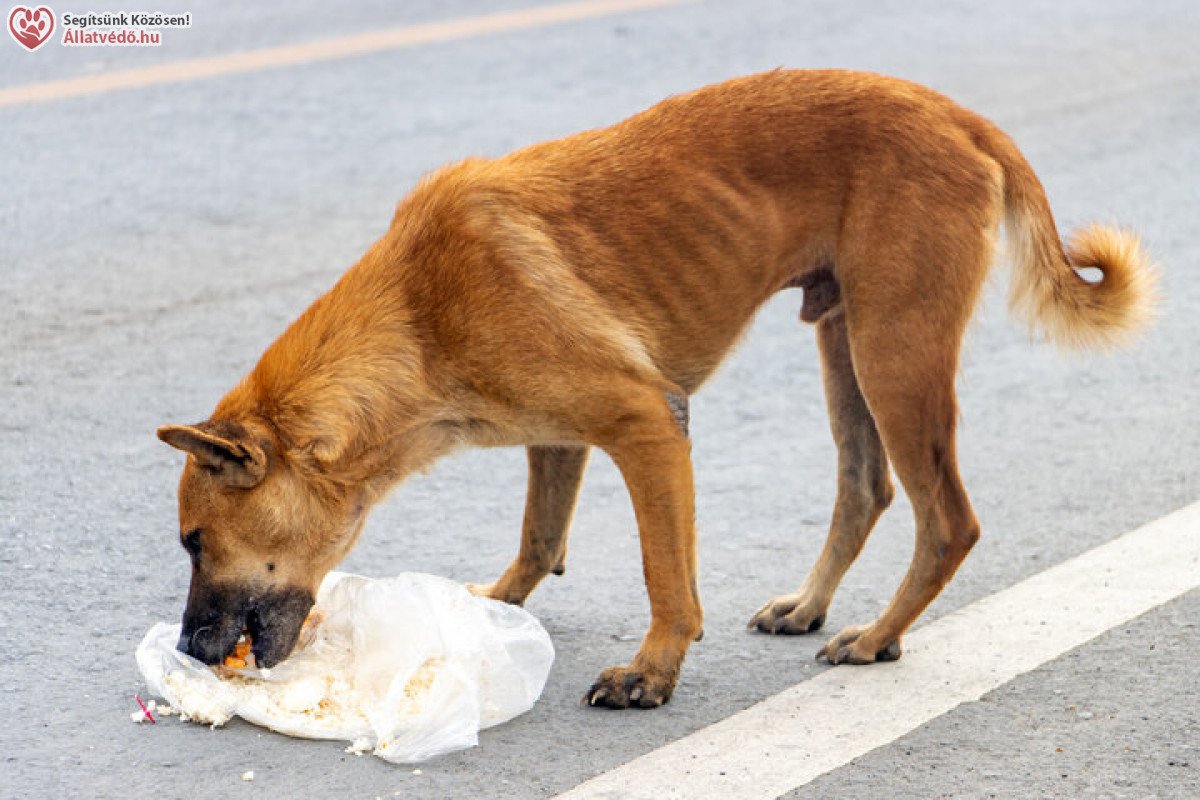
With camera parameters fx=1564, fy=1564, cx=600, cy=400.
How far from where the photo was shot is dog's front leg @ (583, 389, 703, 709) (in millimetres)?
4062

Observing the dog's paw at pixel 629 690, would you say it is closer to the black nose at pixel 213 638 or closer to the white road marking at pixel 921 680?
the white road marking at pixel 921 680

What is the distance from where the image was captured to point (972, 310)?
4418mm

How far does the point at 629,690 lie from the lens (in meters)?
4.05

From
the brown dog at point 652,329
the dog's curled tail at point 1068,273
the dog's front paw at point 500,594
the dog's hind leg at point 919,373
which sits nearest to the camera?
the brown dog at point 652,329

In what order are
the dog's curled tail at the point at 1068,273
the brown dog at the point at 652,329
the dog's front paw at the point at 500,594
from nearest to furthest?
the brown dog at the point at 652,329 < the dog's curled tail at the point at 1068,273 < the dog's front paw at the point at 500,594

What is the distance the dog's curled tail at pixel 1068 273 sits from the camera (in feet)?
14.9

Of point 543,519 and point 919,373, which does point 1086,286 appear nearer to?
point 919,373

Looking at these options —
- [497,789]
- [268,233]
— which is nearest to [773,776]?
[497,789]

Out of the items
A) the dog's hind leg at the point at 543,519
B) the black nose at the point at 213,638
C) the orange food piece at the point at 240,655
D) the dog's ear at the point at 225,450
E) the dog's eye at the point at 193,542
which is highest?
the dog's ear at the point at 225,450

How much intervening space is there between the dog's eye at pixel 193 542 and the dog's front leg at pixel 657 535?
1.05 metres

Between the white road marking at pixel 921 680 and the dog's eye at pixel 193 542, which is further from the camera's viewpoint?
the dog's eye at pixel 193 542

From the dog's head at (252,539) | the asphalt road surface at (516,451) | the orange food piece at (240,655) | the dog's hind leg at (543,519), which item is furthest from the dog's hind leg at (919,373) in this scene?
the orange food piece at (240,655)

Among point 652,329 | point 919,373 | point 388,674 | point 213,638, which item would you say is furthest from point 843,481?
point 213,638

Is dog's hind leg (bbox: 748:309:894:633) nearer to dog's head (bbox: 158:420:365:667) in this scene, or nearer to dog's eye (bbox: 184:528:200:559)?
dog's head (bbox: 158:420:365:667)
